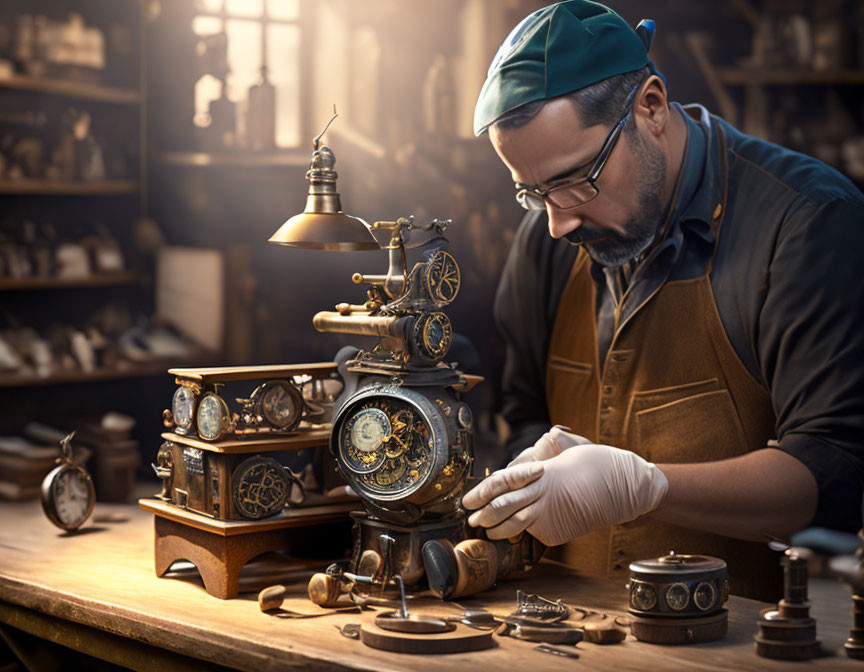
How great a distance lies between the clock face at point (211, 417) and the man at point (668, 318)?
521 mm

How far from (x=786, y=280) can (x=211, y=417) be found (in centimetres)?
119

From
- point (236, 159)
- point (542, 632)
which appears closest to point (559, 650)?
point (542, 632)

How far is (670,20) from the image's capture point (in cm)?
463

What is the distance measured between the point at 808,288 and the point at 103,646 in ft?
5.07

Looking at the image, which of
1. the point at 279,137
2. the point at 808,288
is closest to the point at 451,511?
the point at 808,288

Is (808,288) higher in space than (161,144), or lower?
lower

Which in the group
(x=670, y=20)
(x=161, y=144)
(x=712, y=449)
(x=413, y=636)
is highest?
(x=670, y=20)

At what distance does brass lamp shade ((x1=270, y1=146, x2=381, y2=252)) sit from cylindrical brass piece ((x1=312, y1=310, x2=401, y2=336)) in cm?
15

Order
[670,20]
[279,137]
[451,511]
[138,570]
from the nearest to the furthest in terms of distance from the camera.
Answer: [451,511] → [138,570] → [670,20] → [279,137]

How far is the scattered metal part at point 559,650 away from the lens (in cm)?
178

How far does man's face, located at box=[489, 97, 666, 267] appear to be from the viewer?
218cm

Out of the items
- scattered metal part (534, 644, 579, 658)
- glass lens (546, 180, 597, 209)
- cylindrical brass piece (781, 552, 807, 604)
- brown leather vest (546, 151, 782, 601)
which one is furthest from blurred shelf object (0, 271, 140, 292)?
cylindrical brass piece (781, 552, 807, 604)

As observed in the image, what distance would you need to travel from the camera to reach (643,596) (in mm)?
1847

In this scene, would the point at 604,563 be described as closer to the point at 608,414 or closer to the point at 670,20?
A: the point at 608,414
